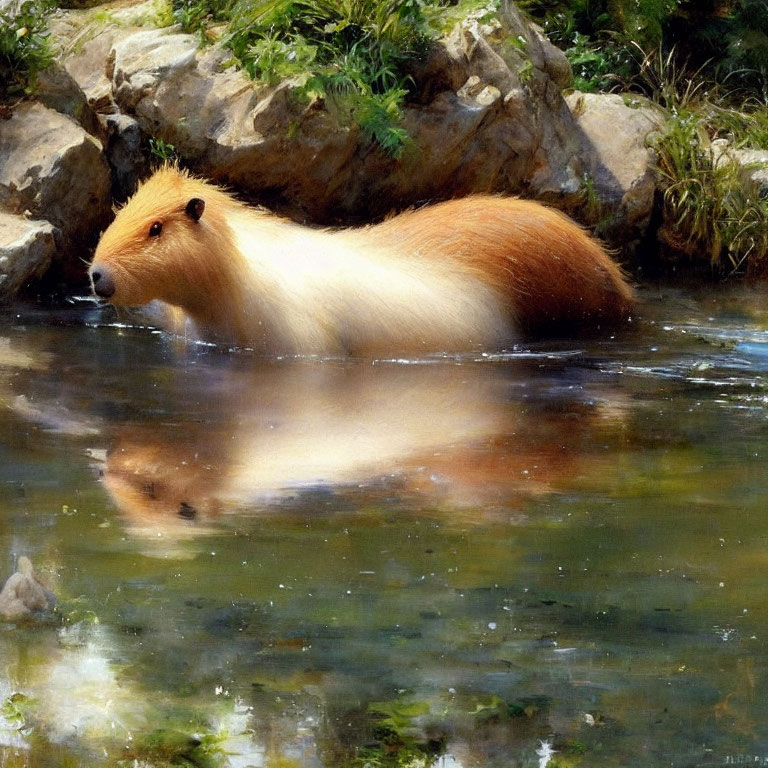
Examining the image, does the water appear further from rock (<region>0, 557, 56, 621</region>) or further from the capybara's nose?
the capybara's nose

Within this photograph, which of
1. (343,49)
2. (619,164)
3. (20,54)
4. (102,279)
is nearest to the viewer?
(102,279)

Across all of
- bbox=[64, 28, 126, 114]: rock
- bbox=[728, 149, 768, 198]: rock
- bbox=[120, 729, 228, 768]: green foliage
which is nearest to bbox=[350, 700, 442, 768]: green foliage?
bbox=[120, 729, 228, 768]: green foliage

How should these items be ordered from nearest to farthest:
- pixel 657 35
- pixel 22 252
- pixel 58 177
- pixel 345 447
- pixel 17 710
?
1. pixel 17 710
2. pixel 345 447
3. pixel 22 252
4. pixel 58 177
5. pixel 657 35

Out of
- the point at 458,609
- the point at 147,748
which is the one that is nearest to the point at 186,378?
the point at 458,609

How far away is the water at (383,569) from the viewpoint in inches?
104

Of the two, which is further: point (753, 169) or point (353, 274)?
point (753, 169)

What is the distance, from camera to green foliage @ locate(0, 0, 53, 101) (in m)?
7.80

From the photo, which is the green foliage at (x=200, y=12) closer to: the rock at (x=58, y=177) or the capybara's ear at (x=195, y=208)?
the rock at (x=58, y=177)

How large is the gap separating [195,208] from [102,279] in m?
0.54

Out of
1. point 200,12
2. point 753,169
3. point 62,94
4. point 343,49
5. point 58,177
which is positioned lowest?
point 58,177

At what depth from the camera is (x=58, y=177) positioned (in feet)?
24.6

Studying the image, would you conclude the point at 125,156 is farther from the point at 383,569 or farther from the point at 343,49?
the point at 383,569

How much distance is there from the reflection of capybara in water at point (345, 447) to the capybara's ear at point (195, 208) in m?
0.83

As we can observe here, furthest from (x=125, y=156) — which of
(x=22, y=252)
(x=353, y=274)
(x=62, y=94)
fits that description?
(x=353, y=274)
